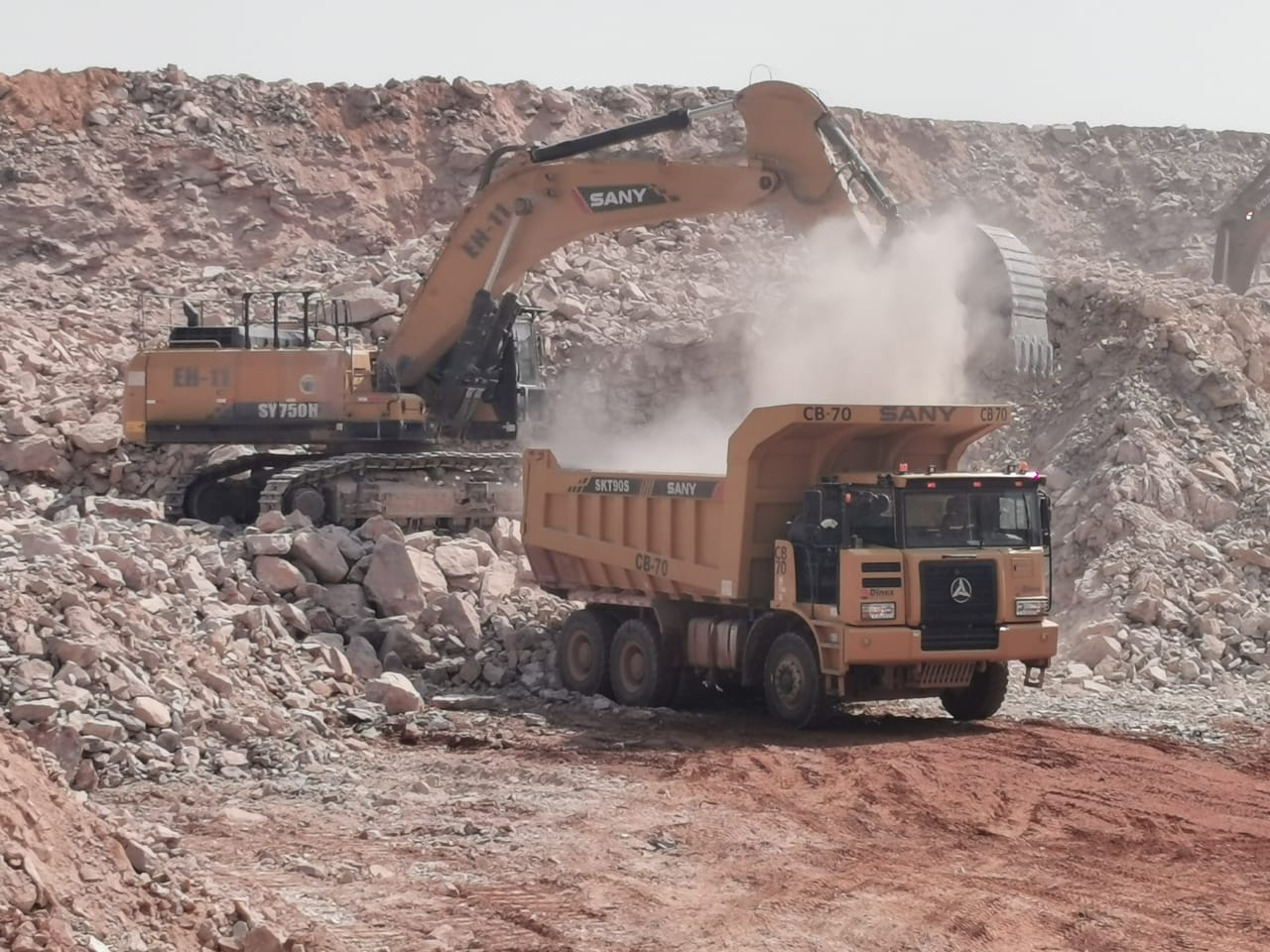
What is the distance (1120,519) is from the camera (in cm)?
1897

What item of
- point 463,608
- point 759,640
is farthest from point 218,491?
point 759,640

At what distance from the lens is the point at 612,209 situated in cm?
1861

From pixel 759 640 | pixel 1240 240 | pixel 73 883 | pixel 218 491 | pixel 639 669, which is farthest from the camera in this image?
pixel 1240 240

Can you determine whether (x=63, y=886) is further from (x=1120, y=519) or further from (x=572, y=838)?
(x=1120, y=519)

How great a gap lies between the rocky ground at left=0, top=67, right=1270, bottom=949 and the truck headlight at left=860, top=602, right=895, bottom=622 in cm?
96

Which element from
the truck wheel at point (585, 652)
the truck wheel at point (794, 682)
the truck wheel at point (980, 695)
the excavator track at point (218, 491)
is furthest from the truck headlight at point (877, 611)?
the excavator track at point (218, 491)

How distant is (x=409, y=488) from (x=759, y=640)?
6.30m

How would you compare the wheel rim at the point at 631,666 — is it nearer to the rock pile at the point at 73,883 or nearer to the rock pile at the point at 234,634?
the rock pile at the point at 234,634

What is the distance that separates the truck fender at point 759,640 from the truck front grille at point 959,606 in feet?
3.85

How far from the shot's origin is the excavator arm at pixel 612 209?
669 inches

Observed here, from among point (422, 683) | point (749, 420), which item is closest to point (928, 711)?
point (749, 420)

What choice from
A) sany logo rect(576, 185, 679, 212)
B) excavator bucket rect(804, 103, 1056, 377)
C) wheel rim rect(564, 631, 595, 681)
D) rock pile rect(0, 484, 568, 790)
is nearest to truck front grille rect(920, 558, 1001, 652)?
wheel rim rect(564, 631, 595, 681)

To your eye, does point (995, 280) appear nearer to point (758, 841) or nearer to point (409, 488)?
point (409, 488)

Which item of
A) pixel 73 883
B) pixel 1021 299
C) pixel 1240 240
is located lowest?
pixel 73 883
